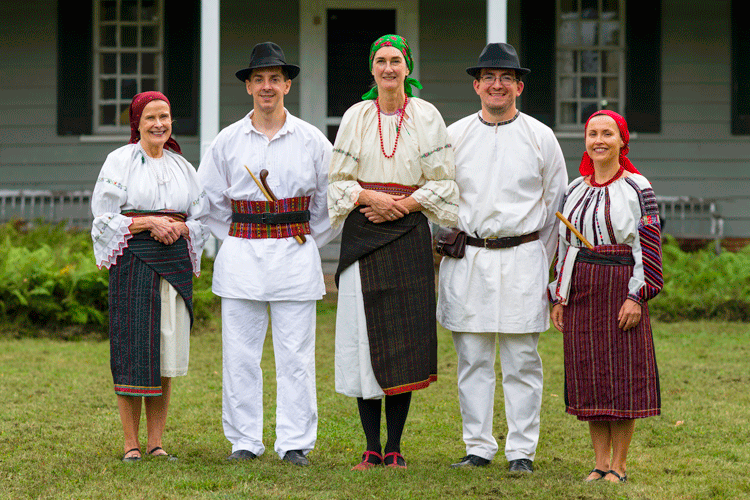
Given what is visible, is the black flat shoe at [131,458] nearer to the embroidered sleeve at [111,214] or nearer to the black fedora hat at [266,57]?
the embroidered sleeve at [111,214]

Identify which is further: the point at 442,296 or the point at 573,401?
the point at 442,296

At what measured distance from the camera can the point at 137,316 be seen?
14.0 feet

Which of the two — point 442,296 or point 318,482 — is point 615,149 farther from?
point 318,482

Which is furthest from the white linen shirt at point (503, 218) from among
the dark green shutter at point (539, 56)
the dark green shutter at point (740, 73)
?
the dark green shutter at point (740, 73)

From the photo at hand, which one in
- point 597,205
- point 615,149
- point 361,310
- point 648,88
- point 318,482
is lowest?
point 318,482

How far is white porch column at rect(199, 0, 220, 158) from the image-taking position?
9.19 meters

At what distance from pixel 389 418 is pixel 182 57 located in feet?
23.8

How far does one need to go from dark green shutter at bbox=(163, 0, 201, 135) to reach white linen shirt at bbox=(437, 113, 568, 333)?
667cm

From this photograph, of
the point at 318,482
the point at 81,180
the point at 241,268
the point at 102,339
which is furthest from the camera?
the point at 81,180

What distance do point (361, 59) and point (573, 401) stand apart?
24.8 feet

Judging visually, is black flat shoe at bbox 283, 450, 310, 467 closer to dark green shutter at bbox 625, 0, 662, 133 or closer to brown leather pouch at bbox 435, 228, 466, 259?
brown leather pouch at bbox 435, 228, 466, 259

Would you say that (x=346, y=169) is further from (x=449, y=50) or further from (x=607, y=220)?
(x=449, y=50)

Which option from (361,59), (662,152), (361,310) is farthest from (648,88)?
(361,310)

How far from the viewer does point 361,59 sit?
427 inches
